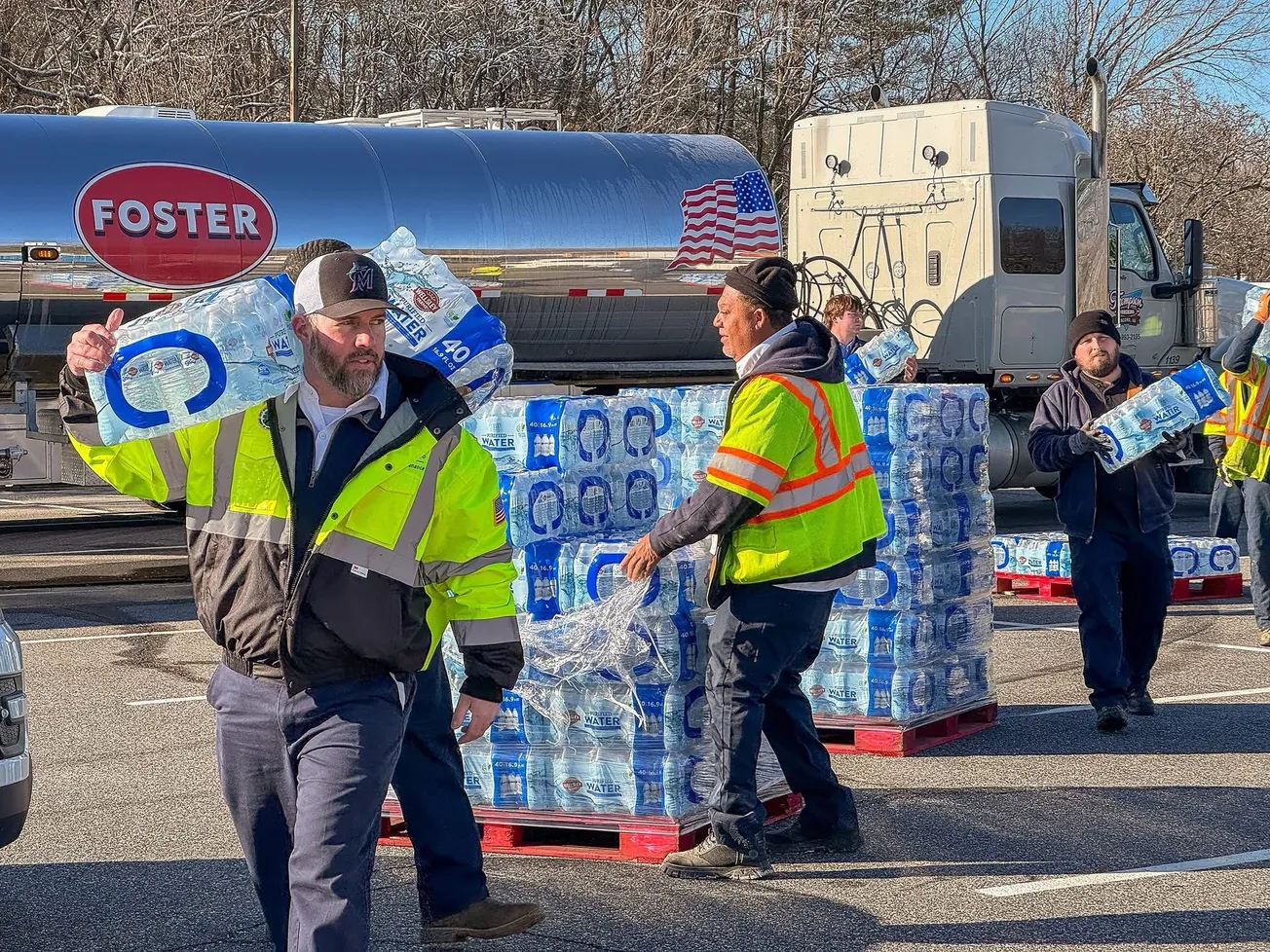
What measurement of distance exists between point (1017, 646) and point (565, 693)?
5256 millimetres

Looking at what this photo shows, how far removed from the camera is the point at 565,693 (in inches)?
249

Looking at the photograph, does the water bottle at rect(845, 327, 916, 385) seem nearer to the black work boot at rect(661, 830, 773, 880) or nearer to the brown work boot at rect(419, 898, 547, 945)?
the black work boot at rect(661, 830, 773, 880)

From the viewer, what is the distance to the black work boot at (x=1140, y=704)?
28.4ft

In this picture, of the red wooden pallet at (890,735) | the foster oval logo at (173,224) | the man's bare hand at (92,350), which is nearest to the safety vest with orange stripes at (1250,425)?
the red wooden pallet at (890,735)

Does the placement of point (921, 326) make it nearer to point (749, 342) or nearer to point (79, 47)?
point (749, 342)

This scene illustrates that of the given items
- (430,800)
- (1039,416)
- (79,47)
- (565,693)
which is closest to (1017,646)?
(1039,416)

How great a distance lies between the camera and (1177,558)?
12633mm

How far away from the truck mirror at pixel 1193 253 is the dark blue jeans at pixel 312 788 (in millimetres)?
14861

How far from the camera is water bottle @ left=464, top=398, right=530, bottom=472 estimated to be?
21.9 feet

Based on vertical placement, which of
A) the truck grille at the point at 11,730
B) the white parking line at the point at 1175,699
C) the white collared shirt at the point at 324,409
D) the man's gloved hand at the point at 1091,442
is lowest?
the white parking line at the point at 1175,699

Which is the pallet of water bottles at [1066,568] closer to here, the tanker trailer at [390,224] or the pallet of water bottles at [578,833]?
the tanker trailer at [390,224]

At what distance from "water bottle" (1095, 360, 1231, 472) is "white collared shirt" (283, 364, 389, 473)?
16.0ft

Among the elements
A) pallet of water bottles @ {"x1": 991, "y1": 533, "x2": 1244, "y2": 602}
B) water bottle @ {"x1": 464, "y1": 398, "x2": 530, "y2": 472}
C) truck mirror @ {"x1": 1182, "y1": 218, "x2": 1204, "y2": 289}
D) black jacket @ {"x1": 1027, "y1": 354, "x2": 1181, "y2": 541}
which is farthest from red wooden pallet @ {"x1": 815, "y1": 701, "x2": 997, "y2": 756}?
truck mirror @ {"x1": 1182, "y1": 218, "x2": 1204, "y2": 289}

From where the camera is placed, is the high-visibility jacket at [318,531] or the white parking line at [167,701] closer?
the high-visibility jacket at [318,531]
